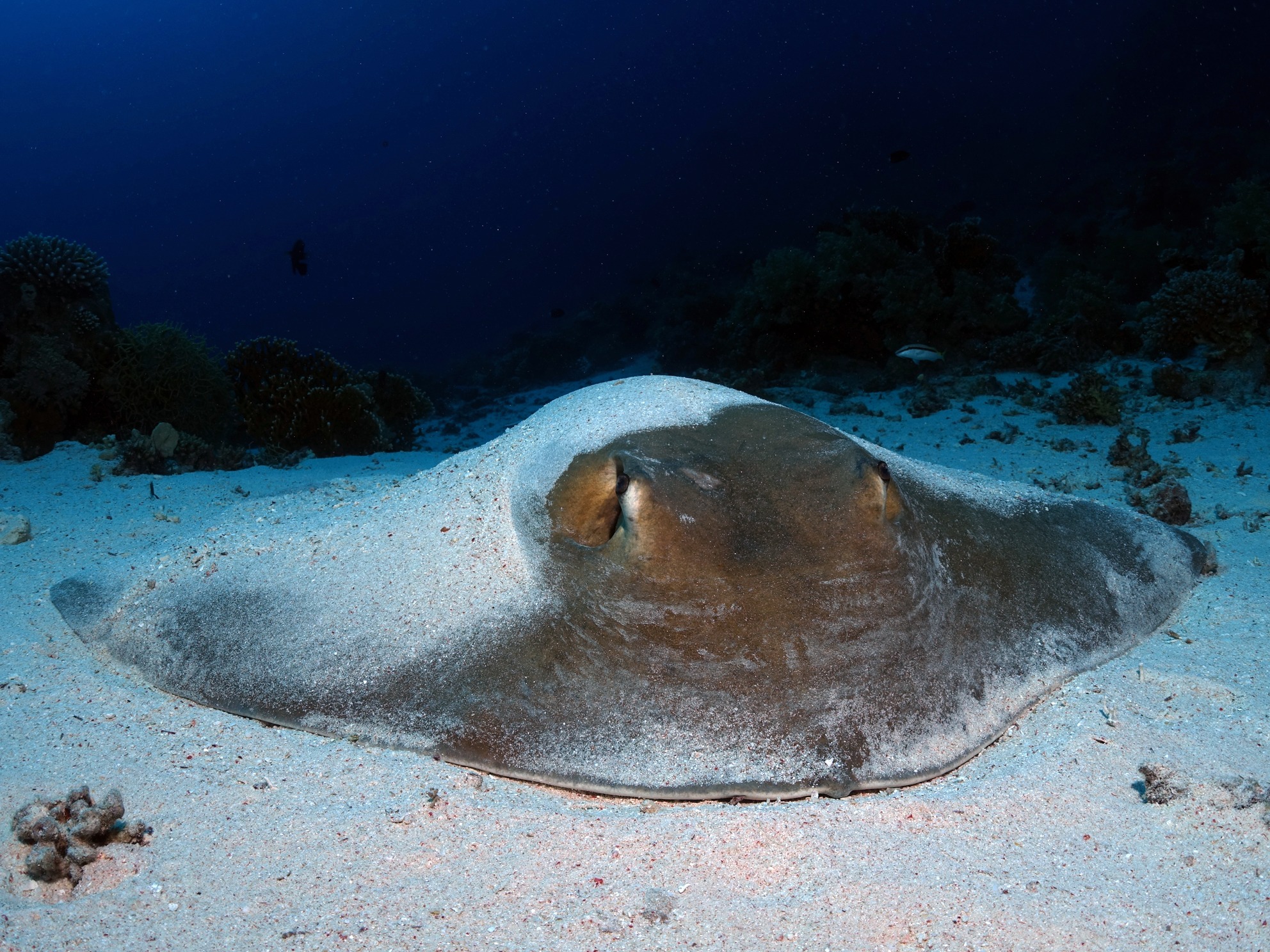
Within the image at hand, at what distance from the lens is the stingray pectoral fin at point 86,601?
318 cm

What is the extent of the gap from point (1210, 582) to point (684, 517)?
10.6ft

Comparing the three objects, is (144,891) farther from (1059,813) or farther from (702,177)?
(702,177)

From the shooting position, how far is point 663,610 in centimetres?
221

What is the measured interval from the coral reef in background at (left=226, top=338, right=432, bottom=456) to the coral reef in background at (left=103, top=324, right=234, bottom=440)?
434 millimetres

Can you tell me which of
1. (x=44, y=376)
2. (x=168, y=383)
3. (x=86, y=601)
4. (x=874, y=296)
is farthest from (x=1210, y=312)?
(x=44, y=376)

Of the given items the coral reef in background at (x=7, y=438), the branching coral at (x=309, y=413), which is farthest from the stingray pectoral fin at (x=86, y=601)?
the branching coral at (x=309, y=413)

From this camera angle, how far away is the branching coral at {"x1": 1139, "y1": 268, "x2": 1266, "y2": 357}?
7.68 m

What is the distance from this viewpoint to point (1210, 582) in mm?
3633

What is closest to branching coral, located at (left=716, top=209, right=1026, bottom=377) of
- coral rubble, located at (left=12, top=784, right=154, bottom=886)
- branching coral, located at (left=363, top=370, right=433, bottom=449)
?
branching coral, located at (left=363, top=370, right=433, bottom=449)

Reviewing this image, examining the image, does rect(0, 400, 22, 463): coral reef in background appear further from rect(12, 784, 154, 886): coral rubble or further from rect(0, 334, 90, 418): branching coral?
rect(12, 784, 154, 886): coral rubble

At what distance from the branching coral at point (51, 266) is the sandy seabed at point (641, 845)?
7.03 meters

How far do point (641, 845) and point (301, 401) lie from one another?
9.00 meters

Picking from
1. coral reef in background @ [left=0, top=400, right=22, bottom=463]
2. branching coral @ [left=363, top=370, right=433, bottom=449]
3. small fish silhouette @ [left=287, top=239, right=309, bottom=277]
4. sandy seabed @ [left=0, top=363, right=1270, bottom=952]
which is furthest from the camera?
small fish silhouette @ [left=287, top=239, right=309, bottom=277]

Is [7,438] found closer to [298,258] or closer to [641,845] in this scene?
[641,845]
